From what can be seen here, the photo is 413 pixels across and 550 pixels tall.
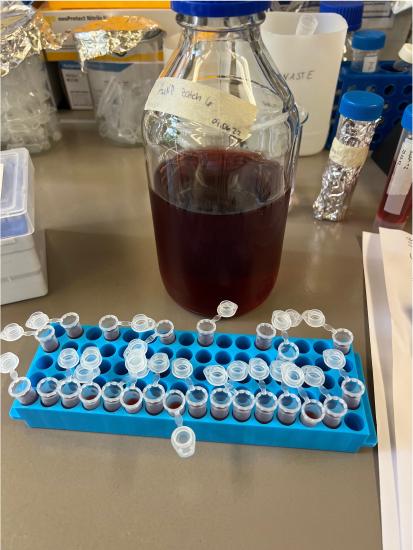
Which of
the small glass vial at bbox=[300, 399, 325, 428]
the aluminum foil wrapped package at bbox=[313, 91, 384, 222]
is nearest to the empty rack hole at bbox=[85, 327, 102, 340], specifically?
the small glass vial at bbox=[300, 399, 325, 428]

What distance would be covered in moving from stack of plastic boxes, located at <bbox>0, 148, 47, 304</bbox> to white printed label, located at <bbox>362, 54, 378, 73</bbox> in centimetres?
56

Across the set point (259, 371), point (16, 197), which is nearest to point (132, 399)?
point (259, 371)

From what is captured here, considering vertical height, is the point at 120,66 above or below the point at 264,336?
above

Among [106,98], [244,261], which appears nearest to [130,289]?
[244,261]

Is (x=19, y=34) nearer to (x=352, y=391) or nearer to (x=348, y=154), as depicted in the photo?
(x=348, y=154)

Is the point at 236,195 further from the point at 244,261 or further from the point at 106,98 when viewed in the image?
the point at 106,98

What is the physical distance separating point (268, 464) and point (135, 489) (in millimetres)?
119

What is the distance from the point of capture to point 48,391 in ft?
1.30

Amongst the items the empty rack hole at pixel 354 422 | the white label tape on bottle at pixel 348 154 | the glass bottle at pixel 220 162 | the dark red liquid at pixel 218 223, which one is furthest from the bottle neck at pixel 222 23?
the empty rack hole at pixel 354 422

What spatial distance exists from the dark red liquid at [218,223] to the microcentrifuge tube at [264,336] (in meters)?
0.06

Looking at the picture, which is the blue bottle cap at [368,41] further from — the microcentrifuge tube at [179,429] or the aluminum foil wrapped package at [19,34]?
the microcentrifuge tube at [179,429]

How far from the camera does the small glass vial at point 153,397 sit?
0.38m

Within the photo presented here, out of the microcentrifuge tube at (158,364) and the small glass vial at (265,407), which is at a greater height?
the microcentrifuge tube at (158,364)

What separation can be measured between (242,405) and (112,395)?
119mm
